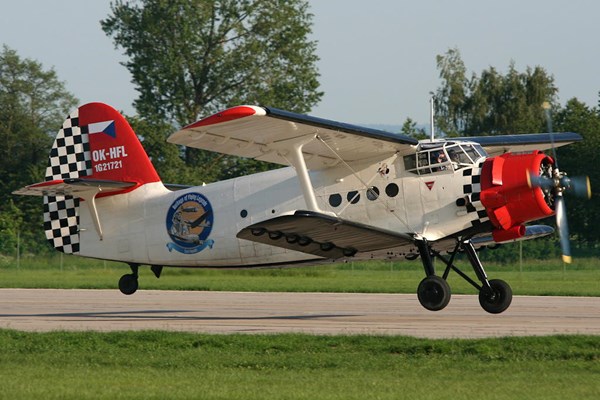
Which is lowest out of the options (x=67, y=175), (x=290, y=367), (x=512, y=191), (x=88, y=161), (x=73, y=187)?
(x=290, y=367)

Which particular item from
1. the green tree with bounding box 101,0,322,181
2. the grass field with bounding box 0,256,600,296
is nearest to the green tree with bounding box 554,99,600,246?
the grass field with bounding box 0,256,600,296

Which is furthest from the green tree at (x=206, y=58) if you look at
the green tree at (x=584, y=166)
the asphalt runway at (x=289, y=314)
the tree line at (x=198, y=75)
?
the asphalt runway at (x=289, y=314)

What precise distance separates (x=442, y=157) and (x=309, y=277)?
1895 cm

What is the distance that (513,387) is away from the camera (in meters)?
10.7

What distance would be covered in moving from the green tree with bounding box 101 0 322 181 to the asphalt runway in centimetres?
3792

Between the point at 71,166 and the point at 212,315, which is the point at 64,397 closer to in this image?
the point at 212,315

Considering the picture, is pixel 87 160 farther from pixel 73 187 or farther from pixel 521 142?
pixel 521 142

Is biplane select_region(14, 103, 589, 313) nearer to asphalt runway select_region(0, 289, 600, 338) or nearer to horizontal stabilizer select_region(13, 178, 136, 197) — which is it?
horizontal stabilizer select_region(13, 178, 136, 197)

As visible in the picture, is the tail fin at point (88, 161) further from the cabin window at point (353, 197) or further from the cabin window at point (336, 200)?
the cabin window at point (353, 197)

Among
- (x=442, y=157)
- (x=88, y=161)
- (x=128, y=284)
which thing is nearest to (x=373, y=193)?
(x=442, y=157)

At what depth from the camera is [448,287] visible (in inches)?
703

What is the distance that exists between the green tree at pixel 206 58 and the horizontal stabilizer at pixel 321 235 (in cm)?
4569

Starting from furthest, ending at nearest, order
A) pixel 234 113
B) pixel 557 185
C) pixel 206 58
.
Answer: pixel 206 58 → pixel 557 185 → pixel 234 113

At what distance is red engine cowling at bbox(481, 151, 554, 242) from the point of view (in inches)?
701
